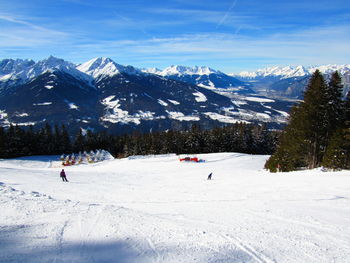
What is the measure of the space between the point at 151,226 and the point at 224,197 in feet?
27.2

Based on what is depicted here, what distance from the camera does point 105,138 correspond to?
84000 mm

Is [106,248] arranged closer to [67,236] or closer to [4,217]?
[67,236]

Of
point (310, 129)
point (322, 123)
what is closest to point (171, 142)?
point (310, 129)

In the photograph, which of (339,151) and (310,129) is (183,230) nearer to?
(339,151)

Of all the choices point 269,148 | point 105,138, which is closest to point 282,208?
point 269,148

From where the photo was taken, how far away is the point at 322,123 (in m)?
28.7

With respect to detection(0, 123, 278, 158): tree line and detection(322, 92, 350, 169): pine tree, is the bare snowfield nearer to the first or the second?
detection(322, 92, 350, 169): pine tree

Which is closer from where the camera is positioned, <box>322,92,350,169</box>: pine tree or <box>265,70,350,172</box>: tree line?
<box>322,92,350,169</box>: pine tree

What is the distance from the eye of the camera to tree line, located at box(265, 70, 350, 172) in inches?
1021

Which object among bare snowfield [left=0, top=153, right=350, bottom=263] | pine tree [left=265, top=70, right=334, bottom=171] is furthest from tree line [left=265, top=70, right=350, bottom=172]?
bare snowfield [left=0, top=153, right=350, bottom=263]

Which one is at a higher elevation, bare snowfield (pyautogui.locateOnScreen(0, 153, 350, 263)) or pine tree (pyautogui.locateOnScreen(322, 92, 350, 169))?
pine tree (pyautogui.locateOnScreen(322, 92, 350, 169))

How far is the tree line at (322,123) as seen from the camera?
25.9 meters

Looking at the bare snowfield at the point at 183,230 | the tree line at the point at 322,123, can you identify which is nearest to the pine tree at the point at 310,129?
the tree line at the point at 322,123

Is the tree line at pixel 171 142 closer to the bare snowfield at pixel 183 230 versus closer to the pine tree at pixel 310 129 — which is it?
the pine tree at pixel 310 129
